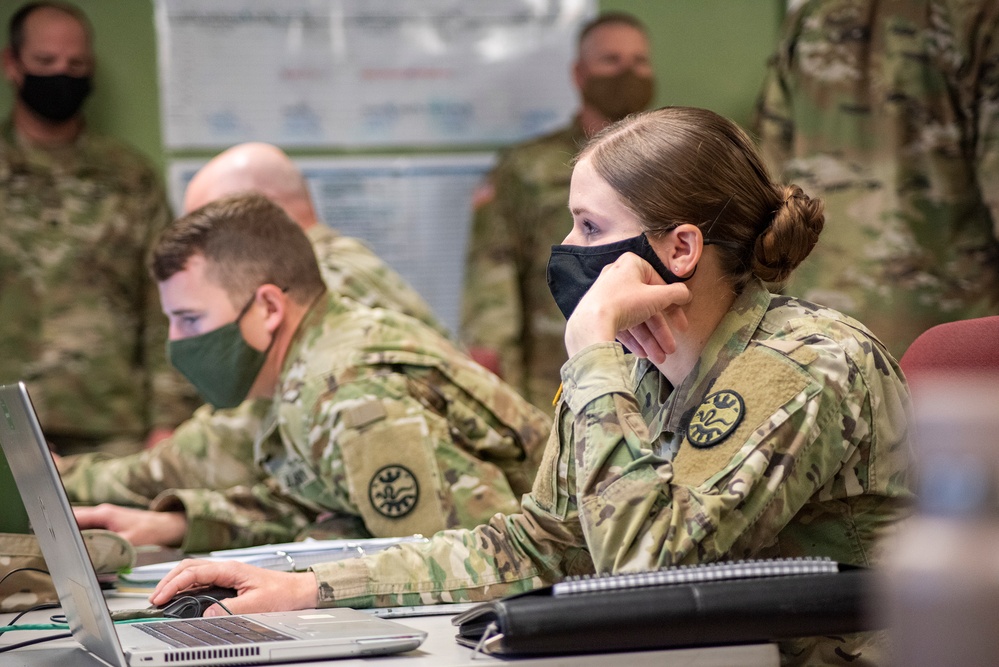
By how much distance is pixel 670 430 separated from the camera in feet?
5.14

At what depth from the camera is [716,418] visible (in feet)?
4.68

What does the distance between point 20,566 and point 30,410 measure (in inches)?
25.7

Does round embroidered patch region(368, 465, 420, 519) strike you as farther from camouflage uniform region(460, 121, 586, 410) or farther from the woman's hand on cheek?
camouflage uniform region(460, 121, 586, 410)

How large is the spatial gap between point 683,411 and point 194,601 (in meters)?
0.66

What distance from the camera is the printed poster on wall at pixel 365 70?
4.25 m

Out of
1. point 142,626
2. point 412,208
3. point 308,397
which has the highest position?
point 142,626

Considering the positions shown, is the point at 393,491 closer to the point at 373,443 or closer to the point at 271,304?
the point at 373,443

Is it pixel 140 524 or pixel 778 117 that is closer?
pixel 140 524

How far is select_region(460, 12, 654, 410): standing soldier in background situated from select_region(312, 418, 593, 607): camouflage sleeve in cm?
216

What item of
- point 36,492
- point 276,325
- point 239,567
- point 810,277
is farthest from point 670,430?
point 810,277

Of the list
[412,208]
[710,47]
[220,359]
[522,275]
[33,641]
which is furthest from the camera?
[710,47]

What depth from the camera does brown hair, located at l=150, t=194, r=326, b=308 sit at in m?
2.40

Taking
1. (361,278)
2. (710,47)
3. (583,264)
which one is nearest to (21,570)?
(583,264)

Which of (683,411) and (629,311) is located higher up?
(629,311)
